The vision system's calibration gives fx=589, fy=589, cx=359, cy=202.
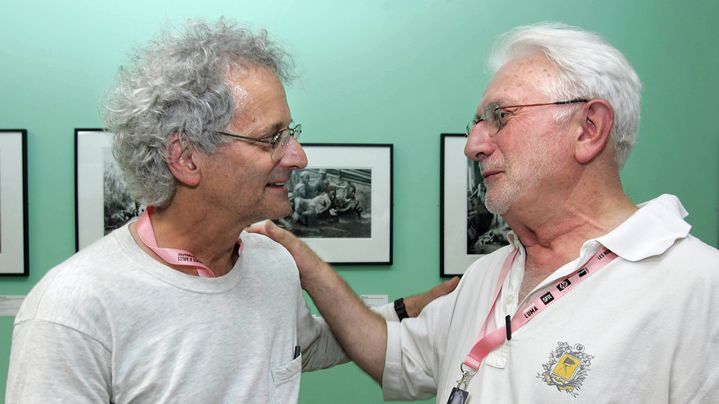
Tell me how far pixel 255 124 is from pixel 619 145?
840 millimetres

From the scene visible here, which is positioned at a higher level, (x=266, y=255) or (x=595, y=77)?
(x=595, y=77)

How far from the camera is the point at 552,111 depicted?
1346 mm

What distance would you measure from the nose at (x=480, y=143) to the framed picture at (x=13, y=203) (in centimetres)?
182

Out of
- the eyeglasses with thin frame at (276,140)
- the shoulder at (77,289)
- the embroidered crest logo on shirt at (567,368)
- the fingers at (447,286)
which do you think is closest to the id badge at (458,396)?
the embroidered crest logo on shirt at (567,368)

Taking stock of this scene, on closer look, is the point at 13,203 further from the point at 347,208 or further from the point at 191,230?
the point at 191,230

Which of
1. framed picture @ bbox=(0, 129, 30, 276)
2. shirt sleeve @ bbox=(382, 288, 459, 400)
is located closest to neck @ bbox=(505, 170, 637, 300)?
shirt sleeve @ bbox=(382, 288, 459, 400)

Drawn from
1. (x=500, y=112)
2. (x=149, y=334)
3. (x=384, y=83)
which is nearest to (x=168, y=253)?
(x=149, y=334)

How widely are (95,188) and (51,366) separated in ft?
4.99

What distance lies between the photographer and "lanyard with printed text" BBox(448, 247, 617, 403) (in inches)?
49.9

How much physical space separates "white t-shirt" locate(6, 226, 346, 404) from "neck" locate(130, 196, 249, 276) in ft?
0.20

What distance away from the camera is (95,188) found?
2.36m

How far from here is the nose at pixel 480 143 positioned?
143 cm

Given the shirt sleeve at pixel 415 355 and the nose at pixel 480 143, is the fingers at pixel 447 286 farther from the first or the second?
the nose at pixel 480 143

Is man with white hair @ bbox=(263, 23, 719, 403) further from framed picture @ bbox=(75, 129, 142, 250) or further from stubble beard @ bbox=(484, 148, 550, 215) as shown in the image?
framed picture @ bbox=(75, 129, 142, 250)
